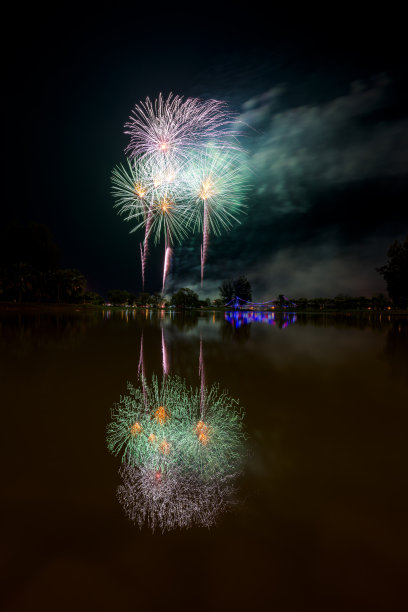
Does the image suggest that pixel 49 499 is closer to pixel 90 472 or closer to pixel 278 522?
pixel 90 472

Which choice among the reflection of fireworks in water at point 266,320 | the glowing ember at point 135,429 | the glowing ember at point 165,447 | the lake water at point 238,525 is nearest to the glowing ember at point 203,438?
the glowing ember at point 165,447

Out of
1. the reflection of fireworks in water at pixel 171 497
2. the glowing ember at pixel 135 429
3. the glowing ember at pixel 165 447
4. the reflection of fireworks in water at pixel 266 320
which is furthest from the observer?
the reflection of fireworks in water at pixel 266 320

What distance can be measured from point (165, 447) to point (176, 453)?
162mm

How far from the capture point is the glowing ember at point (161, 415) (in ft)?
12.0

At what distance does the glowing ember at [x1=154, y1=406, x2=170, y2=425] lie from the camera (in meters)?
3.65

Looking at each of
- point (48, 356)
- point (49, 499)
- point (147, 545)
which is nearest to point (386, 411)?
point (147, 545)

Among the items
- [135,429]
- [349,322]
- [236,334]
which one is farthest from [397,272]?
[135,429]

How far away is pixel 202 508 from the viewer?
2.04 meters

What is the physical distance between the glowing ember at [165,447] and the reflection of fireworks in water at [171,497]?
27cm

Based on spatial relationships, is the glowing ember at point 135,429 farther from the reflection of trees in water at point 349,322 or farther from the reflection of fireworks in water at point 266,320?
the reflection of trees in water at point 349,322

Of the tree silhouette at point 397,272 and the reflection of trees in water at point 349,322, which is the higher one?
the tree silhouette at point 397,272

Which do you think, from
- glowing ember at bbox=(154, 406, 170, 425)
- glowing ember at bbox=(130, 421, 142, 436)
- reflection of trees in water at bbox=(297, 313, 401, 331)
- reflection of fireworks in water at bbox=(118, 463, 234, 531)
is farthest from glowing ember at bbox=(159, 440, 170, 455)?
reflection of trees in water at bbox=(297, 313, 401, 331)

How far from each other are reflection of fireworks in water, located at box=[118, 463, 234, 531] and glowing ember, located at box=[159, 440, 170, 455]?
268 mm

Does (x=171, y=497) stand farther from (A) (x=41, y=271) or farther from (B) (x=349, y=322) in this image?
(A) (x=41, y=271)
